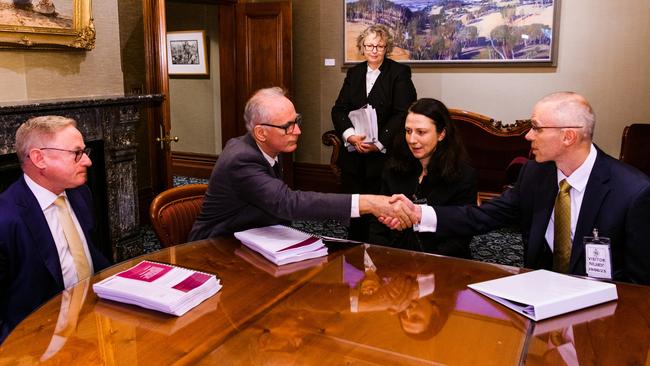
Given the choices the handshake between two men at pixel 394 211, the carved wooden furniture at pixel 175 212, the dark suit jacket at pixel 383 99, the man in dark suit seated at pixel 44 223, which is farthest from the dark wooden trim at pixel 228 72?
the man in dark suit seated at pixel 44 223

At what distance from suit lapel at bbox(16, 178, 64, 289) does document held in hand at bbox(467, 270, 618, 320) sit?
1.42 metres

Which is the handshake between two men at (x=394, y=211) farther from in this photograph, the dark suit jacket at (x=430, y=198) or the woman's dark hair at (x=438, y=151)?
the woman's dark hair at (x=438, y=151)

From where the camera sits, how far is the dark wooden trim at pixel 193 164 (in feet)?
28.0

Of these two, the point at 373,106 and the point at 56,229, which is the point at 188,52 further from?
the point at 56,229

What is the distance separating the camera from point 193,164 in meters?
8.63

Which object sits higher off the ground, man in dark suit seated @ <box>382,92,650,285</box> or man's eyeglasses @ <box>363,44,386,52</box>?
man's eyeglasses @ <box>363,44,386,52</box>

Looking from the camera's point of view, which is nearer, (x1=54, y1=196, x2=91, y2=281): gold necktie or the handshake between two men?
(x1=54, y1=196, x2=91, y2=281): gold necktie

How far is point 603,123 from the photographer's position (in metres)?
5.63

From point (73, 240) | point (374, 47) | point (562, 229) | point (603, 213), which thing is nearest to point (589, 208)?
point (603, 213)

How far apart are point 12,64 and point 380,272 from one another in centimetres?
291

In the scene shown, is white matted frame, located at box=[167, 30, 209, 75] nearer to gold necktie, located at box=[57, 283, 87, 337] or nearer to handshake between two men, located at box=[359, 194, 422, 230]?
handshake between two men, located at box=[359, 194, 422, 230]

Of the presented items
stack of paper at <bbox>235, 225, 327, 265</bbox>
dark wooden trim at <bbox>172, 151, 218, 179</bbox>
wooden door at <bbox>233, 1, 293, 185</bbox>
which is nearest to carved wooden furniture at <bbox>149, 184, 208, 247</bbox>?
stack of paper at <bbox>235, 225, 327, 265</bbox>

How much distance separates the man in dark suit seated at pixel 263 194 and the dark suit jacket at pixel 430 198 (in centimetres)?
22

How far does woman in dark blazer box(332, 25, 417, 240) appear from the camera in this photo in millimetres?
4707
